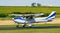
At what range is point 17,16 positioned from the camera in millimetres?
28188

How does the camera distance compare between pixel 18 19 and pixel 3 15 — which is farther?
pixel 3 15

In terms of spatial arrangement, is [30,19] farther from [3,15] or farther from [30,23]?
[3,15]

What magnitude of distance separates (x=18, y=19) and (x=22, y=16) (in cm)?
71

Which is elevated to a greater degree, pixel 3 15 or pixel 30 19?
pixel 30 19

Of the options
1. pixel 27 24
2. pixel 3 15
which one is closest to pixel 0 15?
pixel 3 15

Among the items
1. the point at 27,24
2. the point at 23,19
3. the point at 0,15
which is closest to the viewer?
the point at 23,19

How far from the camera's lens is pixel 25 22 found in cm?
2798

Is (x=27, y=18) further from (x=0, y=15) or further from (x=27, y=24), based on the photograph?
(x=0, y=15)

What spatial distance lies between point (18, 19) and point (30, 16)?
1.65 meters

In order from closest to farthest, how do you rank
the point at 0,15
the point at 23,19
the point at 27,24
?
the point at 23,19, the point at 27,24, the point at 0,15

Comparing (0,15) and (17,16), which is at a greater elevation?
(17,16)

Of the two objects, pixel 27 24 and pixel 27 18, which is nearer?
pixel 27 18

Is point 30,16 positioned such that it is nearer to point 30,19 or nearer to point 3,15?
point 30,19

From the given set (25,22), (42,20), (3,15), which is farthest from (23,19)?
(3,15)
